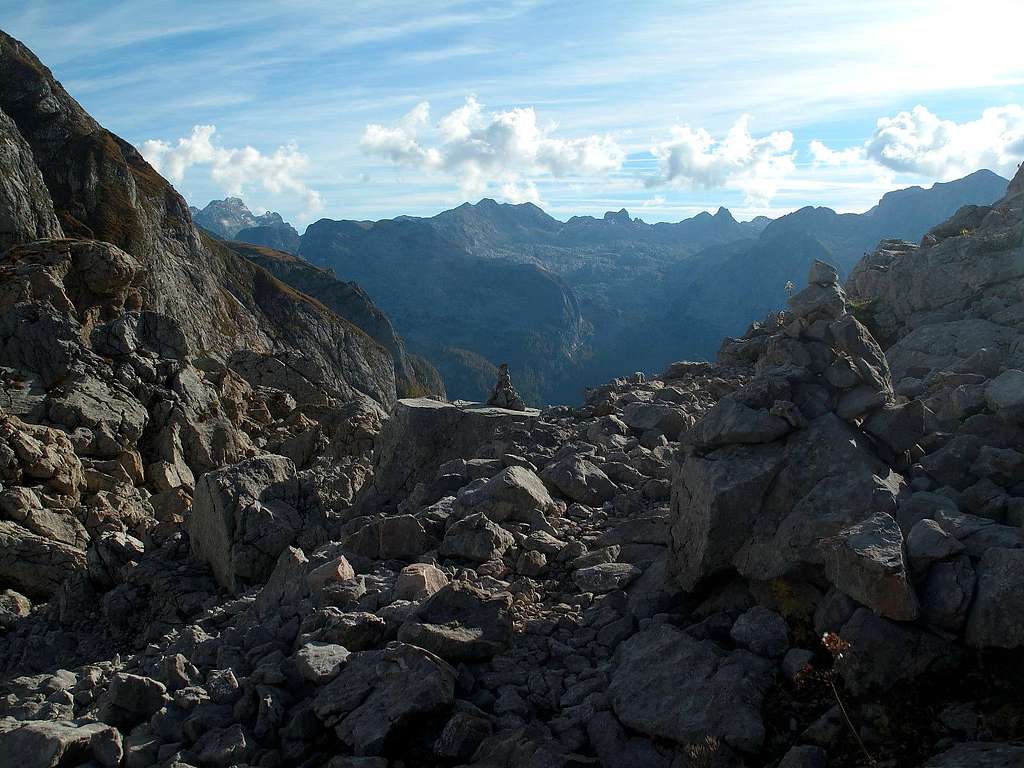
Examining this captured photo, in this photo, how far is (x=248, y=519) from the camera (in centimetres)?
1962

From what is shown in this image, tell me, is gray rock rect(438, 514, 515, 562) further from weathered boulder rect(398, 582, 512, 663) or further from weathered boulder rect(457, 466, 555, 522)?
weathered boulder rect(398, 582, 512, 663)

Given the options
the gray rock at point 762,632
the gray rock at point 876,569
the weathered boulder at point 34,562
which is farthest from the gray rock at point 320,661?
the weathered boulder at point 34,562

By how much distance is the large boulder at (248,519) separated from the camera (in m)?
18.9

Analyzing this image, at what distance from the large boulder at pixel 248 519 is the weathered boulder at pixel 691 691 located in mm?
11881

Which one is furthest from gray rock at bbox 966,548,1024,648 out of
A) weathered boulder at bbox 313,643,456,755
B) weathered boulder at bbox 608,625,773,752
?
weathered boulder at bbox 313,643,456,755

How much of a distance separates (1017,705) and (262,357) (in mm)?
75710

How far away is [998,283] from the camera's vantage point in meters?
28.6

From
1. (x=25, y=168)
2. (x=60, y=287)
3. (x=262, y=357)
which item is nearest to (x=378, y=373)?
(x=262, y=357)

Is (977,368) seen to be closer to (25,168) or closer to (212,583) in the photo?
(212,583)

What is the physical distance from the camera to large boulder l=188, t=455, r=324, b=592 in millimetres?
18938

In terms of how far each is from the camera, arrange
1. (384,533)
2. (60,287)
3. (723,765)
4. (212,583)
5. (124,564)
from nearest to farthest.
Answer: (723,765)
(384,533)
(212,583)
(124,564)
(60,287)

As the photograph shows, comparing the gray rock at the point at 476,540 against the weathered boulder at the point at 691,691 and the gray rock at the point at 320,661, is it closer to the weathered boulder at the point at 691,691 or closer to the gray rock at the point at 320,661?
the gray rock at the point at 320,661

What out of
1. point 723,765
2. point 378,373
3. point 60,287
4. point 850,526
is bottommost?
point 378,373

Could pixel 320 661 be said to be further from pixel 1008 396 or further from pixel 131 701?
pixel 1008 396
